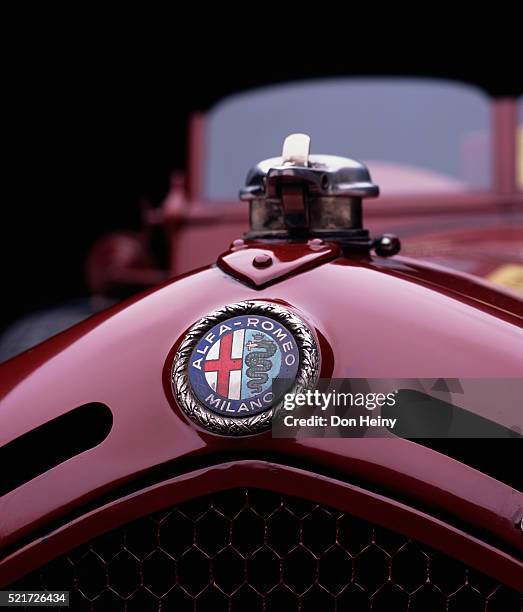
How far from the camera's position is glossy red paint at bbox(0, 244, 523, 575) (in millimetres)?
943

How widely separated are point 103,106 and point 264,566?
23.0ft

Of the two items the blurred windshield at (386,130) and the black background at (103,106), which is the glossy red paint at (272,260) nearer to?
the blurred windshield at (386,130)

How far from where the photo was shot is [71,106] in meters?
7.76

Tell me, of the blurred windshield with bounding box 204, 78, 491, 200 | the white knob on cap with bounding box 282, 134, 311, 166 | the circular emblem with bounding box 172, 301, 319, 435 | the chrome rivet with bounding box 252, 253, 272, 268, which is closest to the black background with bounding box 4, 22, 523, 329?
the blurred windshield with bounding box 204, 78, 491, 200

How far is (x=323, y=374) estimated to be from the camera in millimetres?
968

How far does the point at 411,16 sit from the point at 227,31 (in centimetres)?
54

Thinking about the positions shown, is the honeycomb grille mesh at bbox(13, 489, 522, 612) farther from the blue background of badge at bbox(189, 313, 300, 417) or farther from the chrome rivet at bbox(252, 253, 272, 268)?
the chrome rivet at bbox(252, 253, 272, 268)

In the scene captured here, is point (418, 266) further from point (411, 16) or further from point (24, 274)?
point (24, 274)

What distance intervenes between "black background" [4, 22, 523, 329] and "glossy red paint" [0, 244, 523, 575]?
147cm

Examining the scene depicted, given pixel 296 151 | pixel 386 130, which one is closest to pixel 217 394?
pixel 296 151

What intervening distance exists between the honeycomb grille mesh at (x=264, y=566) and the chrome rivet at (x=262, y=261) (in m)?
0.25

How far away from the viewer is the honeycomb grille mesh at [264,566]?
96cm

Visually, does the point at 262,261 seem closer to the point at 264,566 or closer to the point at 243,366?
the point at 243,366

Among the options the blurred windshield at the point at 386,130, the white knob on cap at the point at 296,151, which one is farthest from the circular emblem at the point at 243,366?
the blurred windshield at the point at 386,130
